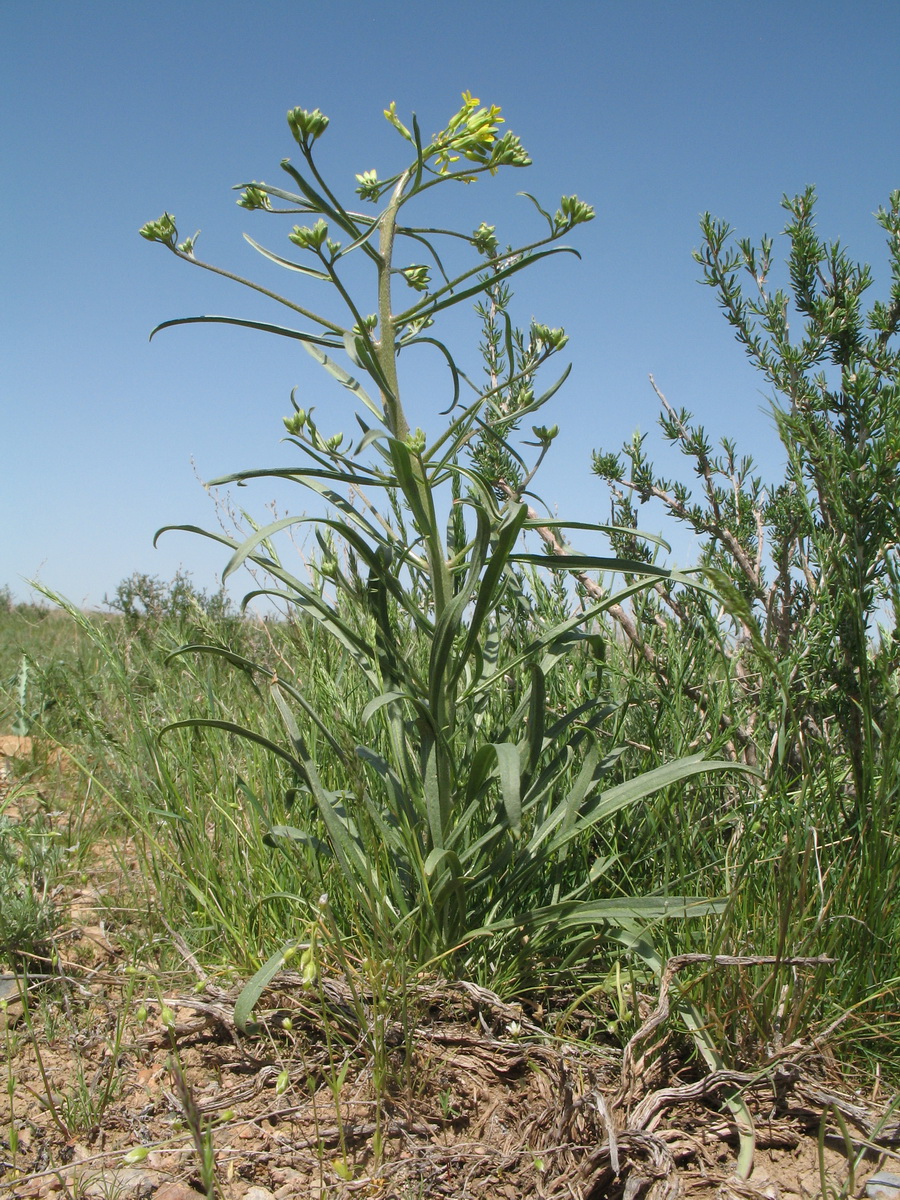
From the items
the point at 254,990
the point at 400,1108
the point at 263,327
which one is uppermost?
the point at 263,327

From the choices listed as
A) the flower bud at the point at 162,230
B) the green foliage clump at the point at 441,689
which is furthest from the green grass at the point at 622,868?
the flower bud at the point at 162,230

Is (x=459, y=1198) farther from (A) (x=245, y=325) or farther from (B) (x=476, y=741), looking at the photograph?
(A) (x=245, y=325)

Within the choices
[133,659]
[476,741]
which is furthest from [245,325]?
[133,659]

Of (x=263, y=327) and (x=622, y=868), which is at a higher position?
(x=263, y=327)

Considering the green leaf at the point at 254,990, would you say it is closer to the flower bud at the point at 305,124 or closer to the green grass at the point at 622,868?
the green grass at the point at 622,868

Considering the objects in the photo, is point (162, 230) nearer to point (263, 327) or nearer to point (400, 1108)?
point (263, 327)

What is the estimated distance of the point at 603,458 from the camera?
2.52m

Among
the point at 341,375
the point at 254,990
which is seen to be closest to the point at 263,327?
the point at 341,375

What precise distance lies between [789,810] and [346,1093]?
3.08 feet

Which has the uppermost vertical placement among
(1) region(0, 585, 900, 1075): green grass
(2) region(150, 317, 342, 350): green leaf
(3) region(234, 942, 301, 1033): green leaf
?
(2) region(150, 317, 342, 350): green leaf

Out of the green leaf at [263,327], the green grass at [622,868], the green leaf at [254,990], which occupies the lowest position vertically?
the green leaf at [254,990]

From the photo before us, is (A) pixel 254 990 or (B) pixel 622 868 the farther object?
(B) pixel 622 868

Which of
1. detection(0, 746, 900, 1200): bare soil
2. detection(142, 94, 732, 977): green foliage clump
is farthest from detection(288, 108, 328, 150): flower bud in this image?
detection(0, 746, 900, 1200): bare soil

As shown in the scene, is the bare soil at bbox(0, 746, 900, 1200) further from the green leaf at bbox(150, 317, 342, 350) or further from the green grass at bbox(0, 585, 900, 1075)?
the green leaf at bbox(150, 317, 342, 350)
